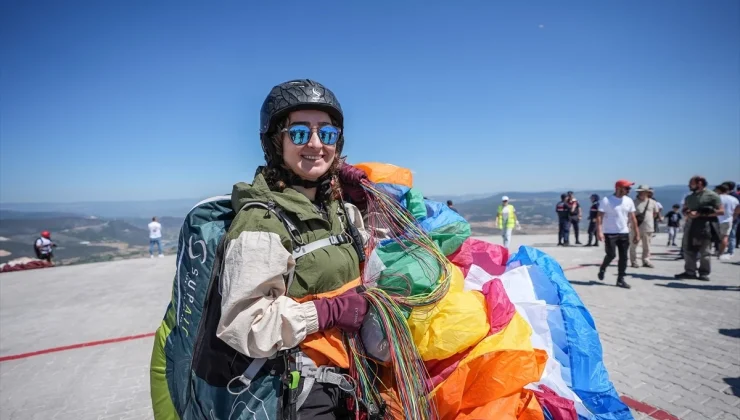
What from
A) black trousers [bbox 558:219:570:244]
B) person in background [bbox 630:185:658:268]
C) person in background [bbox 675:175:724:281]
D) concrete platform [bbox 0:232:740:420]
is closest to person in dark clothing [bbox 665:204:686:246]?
black trousers [bbox 558:219:570:244]

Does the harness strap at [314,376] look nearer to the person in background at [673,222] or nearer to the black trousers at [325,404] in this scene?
the black trousers at [325,404]

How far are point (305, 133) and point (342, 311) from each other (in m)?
0.90

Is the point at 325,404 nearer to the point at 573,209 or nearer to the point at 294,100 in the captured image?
the point at 294,100

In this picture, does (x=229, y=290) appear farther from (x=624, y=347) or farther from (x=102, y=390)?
(x=624, y=347)

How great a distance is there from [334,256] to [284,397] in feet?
2.03

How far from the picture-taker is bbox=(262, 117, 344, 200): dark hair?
184 centimetres

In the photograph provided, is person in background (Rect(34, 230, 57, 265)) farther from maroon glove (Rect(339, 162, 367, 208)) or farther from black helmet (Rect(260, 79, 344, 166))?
maroon glove (Rect(339, 162, 367, 208))

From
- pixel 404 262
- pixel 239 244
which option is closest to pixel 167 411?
pixel 239 244

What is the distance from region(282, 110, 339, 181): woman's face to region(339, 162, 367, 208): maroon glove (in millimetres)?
244

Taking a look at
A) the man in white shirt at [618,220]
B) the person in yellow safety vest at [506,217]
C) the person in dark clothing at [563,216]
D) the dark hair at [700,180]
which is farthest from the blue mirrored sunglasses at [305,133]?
the person in dark clothing at [563,216]

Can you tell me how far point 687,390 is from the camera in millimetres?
3205

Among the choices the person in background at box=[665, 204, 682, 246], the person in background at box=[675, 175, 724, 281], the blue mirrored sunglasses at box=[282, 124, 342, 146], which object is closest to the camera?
the blue mirrored sunglasses at box=[282, 124, 342, 146]

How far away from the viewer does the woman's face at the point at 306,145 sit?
1.81 metres

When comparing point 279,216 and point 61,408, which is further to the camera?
point 61,408
